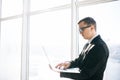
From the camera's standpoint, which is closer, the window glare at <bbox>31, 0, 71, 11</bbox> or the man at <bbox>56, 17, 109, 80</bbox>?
the man at <bbox>56, 17, 109, 80</bbox>

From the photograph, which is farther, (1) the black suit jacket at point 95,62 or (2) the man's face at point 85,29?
(2) the man's face at point 85,29

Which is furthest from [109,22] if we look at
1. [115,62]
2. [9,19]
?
[9,19]

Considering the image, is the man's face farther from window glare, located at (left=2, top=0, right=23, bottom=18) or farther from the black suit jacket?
window glare, located at (left=2, top=0, right=23, bottom=18)

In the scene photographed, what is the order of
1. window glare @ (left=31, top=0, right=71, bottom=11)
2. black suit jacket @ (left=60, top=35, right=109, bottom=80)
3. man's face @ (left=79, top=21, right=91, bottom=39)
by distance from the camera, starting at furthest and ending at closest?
window glare @ (left=31, top=0, right=71, bottom=11), man's face @ (left=79, top=21, right=91, bottom=39), black suit jacket @ (left=60, top=35, right=109, bottom=80)

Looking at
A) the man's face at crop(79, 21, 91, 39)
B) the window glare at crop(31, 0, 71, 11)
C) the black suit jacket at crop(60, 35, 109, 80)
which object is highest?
the window glare at crop(31, 0, 71, 11)

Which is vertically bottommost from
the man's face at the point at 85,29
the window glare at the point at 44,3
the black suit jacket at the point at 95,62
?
the black suit jacket at the point at 95,62

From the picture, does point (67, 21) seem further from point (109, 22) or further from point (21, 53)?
point (21, 53)

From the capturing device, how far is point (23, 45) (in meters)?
4.57

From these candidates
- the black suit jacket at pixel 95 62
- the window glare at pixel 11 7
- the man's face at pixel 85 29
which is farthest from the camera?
the window glare at pixel 11 7

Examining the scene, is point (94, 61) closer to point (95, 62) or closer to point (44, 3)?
point (95, 62)

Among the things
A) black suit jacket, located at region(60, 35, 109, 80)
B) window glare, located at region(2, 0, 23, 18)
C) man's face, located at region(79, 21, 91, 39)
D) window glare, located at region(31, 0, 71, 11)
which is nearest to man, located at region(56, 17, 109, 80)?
black suit jacket, located at region(60, 35, 109, 80)

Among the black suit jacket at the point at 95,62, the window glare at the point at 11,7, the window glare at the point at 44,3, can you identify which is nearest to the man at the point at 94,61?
the black suit jacket at the point at 95,62

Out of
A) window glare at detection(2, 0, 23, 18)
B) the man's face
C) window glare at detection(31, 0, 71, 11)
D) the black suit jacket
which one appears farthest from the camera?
window glare at detection(2, 0, 23, 18)

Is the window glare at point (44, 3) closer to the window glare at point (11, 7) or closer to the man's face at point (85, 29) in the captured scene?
the window glare at point (11, 7)
